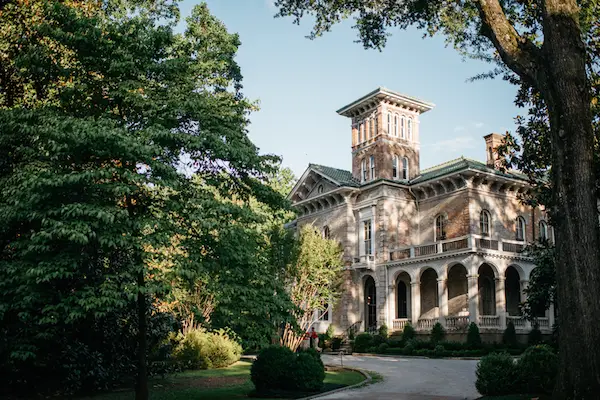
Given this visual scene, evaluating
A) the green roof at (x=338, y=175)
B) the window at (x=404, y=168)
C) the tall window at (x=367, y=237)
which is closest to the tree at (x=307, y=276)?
the tall window at (x=367, y=237)

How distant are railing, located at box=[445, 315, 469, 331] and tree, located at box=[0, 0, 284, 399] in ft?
70.9

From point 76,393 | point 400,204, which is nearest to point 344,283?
point 400,204

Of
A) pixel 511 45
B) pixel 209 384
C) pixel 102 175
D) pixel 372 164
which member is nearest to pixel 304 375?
pixel 209 384

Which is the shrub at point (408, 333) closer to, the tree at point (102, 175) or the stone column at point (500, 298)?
the stone column at point (500, 298)

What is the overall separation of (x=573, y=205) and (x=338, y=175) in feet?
109

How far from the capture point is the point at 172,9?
77.9 feet

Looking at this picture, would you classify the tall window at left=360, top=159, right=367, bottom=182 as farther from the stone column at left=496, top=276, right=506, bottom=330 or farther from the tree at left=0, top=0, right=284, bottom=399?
the tree at left=0, top=0, right=284, bottom=399

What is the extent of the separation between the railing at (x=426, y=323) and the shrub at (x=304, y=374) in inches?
763

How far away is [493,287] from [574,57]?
27654mm

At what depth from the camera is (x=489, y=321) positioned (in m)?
31.7

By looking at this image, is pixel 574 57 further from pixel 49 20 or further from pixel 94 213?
pixel 49 20

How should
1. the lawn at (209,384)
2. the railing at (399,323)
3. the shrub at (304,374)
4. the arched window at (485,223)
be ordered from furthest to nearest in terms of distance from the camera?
the railing at (399,323) → the arched window at (485,223) → the lawn at (209,384) → the shrub at (304,374)

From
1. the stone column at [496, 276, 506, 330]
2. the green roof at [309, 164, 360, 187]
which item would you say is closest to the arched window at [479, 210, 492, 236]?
the stone column at [496, 276, 506, 330]

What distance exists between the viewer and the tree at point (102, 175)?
10.4 metres
